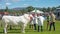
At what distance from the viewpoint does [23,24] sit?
22250 millimetres

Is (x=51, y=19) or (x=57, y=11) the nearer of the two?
(x=51, y=19)

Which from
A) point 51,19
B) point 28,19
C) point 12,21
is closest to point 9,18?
point 12,21

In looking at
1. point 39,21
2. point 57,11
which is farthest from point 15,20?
point 57,11

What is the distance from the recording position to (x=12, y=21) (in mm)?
22328

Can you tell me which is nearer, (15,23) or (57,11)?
(15,23)

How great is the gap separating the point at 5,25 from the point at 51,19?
5.30 metres

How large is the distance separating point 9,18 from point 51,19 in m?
4.98

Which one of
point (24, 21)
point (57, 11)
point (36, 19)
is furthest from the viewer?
point (57, 11)

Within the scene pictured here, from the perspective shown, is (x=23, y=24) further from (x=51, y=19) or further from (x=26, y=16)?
(x=51, y=19)

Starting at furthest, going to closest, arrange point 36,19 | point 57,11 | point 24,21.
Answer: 1. point 57,11
2. point 36,19
3. point 24,21

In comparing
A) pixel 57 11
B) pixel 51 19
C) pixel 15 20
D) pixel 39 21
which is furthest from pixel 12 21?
pixel 57 11

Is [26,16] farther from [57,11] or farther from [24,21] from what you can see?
[57,11]

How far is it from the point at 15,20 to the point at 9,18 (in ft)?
2.01

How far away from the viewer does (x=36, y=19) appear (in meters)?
24.4
